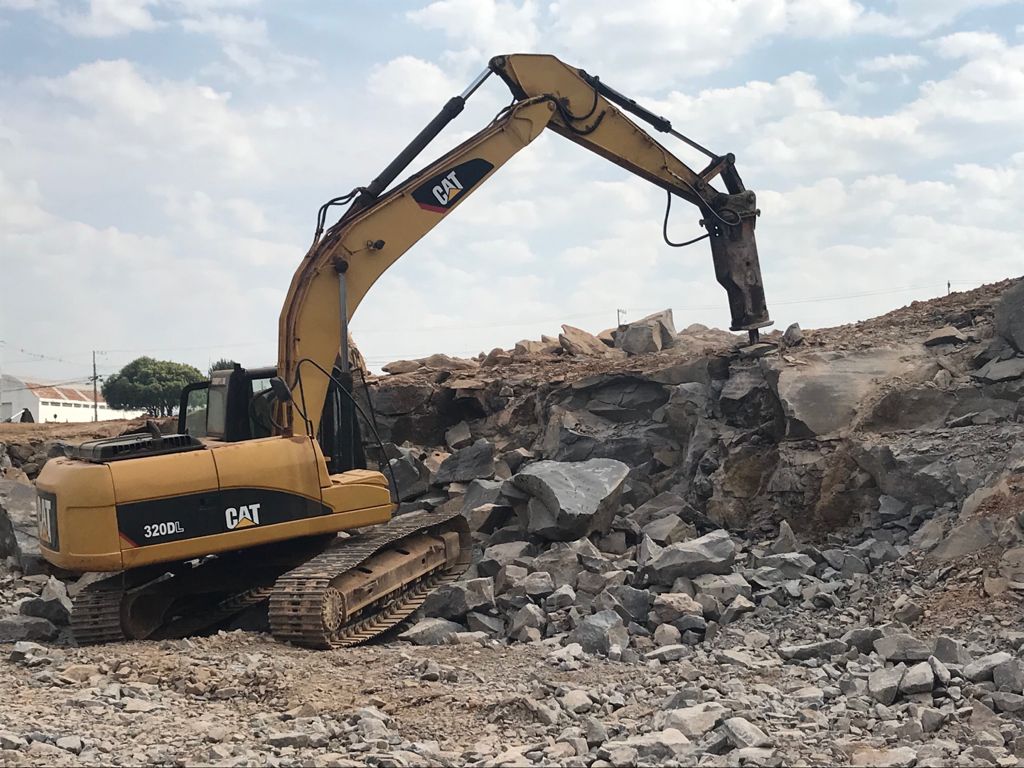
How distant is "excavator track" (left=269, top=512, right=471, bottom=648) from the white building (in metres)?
43.2

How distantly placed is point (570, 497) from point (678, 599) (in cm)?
211

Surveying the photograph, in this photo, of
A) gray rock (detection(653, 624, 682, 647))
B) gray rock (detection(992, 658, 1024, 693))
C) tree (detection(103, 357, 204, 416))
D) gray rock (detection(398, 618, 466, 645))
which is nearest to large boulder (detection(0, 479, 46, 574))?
gray rock (detection(398, 618, 466, 645))

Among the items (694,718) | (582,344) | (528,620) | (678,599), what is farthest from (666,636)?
(582,344)

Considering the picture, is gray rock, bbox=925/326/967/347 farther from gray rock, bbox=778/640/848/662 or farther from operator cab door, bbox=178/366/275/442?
operator cab door, bbox=178/366/275/442

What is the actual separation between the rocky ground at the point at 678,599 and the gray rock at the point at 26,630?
0.07ft

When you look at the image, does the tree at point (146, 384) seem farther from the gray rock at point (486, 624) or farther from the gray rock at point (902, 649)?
the gray rock at point (902, 649)

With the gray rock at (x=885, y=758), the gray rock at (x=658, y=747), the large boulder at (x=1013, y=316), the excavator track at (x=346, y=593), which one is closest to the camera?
the gray rock at (x=885, y=758)

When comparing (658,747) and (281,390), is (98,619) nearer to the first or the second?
(281,390)

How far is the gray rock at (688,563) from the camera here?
328 inches

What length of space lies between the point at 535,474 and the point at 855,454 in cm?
312

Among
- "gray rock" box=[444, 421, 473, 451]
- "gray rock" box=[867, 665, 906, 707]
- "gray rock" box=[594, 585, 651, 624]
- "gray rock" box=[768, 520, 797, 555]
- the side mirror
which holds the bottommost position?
"gray rock" box=[867, 665, 906, 707]

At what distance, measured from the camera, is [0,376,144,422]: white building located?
52.9 metres

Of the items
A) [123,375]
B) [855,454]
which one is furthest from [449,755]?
[123,375]

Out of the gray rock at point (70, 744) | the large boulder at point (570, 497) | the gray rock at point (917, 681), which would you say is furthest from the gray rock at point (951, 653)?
the gray rock at point (70, 744)
